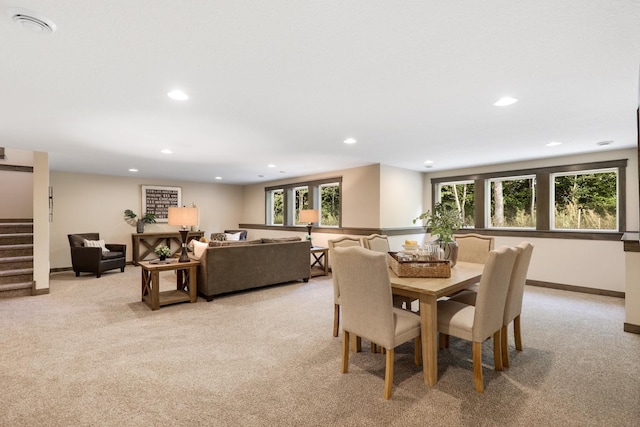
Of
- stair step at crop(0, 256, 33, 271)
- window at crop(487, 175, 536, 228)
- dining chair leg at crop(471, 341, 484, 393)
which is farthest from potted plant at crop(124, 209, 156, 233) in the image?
dining chair leg at crop(471, 341, 484, 393)

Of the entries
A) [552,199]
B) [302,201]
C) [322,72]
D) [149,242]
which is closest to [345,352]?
[322,72]

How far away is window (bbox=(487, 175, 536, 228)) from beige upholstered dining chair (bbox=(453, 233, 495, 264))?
248 cm

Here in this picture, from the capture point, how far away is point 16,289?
464cm

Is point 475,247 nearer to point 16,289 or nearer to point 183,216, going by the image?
point 183,216

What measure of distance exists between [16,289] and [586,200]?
8.72 m

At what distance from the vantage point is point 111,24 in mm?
1626

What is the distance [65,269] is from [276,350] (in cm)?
650

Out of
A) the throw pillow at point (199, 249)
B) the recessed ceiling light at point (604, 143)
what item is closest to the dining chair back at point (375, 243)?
the throw pillow at point (199, 249)

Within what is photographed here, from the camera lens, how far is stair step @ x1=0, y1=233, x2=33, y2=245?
5027 millimetres

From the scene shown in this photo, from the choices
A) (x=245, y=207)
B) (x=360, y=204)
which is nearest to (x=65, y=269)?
(x=245, y=207)

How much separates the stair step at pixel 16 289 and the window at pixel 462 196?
697cm

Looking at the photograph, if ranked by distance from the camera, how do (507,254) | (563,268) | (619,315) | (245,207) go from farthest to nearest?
(245,207), (563,268), (619,315), (507,254)

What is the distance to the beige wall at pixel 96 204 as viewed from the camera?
22.3 ft

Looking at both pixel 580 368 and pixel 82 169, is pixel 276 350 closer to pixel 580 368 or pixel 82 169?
pixel 580 368
